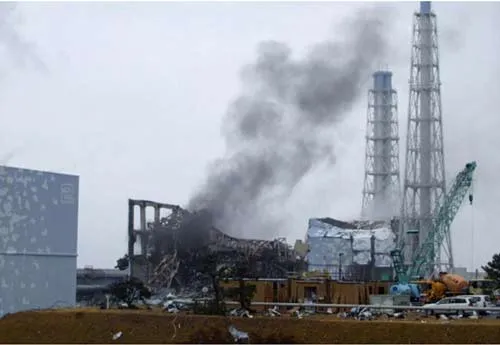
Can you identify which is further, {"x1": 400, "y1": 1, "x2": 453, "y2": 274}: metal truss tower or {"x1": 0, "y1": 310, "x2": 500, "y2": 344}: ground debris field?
{"x1": 400, "y1": 1, "x2": 453, "y2": 274}: metal truss tower

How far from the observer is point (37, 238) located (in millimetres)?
57344

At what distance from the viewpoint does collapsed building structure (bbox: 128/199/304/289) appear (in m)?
72.9

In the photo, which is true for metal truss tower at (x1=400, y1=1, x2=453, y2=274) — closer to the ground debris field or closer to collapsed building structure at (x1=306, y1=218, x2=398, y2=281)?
collapsed building structure at (x1=306, y1=218, x2=398, y2=281)

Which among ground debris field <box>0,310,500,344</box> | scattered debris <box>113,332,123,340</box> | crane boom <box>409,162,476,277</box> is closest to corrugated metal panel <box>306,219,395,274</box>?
crane boom <box>409,162,476,277</box>

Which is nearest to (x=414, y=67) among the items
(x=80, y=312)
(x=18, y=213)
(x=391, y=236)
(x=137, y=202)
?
(x=391, y=236)

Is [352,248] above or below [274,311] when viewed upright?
above

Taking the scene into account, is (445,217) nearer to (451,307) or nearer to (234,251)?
(234,251)

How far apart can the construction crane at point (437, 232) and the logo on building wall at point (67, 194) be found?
76.0 feet

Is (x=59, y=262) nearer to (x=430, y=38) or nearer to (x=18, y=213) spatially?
(x=18, y=213)

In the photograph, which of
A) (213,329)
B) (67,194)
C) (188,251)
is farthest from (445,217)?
(213,329)

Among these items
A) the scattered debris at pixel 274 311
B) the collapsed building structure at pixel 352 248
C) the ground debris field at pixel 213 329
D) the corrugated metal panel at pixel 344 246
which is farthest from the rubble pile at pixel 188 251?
the ground debris field at pixel 213 329

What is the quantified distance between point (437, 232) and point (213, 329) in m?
40.8

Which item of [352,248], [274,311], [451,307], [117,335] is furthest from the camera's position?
[352,248]

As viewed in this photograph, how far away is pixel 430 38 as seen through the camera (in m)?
84.9
